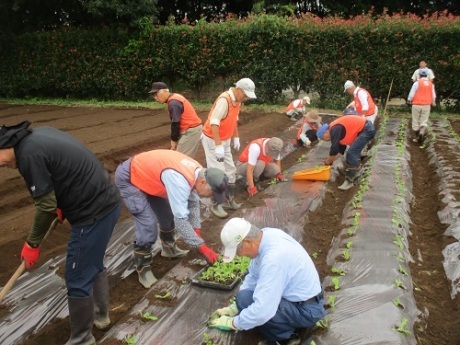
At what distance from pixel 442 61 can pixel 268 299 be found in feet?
43.7

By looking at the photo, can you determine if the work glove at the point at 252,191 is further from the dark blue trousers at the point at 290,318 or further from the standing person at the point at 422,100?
the standing person at the point at 422,100

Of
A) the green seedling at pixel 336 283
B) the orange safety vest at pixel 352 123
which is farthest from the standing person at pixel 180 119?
the green seedling at pixel 336 283

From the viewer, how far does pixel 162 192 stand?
4035 mm

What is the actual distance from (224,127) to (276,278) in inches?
146

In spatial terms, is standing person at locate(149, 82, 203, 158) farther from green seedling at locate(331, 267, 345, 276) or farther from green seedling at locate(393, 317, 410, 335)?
green seedling at locate(393, 317, 410, 335)

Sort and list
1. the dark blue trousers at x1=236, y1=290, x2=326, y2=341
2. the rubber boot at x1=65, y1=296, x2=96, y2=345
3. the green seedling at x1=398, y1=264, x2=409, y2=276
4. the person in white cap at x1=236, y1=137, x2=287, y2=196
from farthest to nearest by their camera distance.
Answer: the person in white cap at x1=236, y1=137, x2=287, y2=196
the green seedling at x1=398, y1=264, x2=409, y2=276
the rubber boot at x1=65, y1=296, x2=96, y2=345
the dark blue trousers at x1=236, y1=290, x2=326, y2=341

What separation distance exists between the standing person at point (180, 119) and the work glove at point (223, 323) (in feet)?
12.0

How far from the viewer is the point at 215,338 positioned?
126 inches

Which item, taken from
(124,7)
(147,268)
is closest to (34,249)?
(147,268)

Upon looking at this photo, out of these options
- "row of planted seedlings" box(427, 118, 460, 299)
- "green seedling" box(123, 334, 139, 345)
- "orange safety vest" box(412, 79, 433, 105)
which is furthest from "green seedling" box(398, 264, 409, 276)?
"orange safety vest" box(412, 79, 433, 105)

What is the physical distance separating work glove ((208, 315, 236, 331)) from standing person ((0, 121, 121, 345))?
3.00 ft

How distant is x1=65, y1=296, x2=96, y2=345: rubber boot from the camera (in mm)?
3152

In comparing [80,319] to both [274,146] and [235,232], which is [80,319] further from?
[274,146]

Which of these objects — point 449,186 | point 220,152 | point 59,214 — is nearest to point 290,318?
point 59,214
